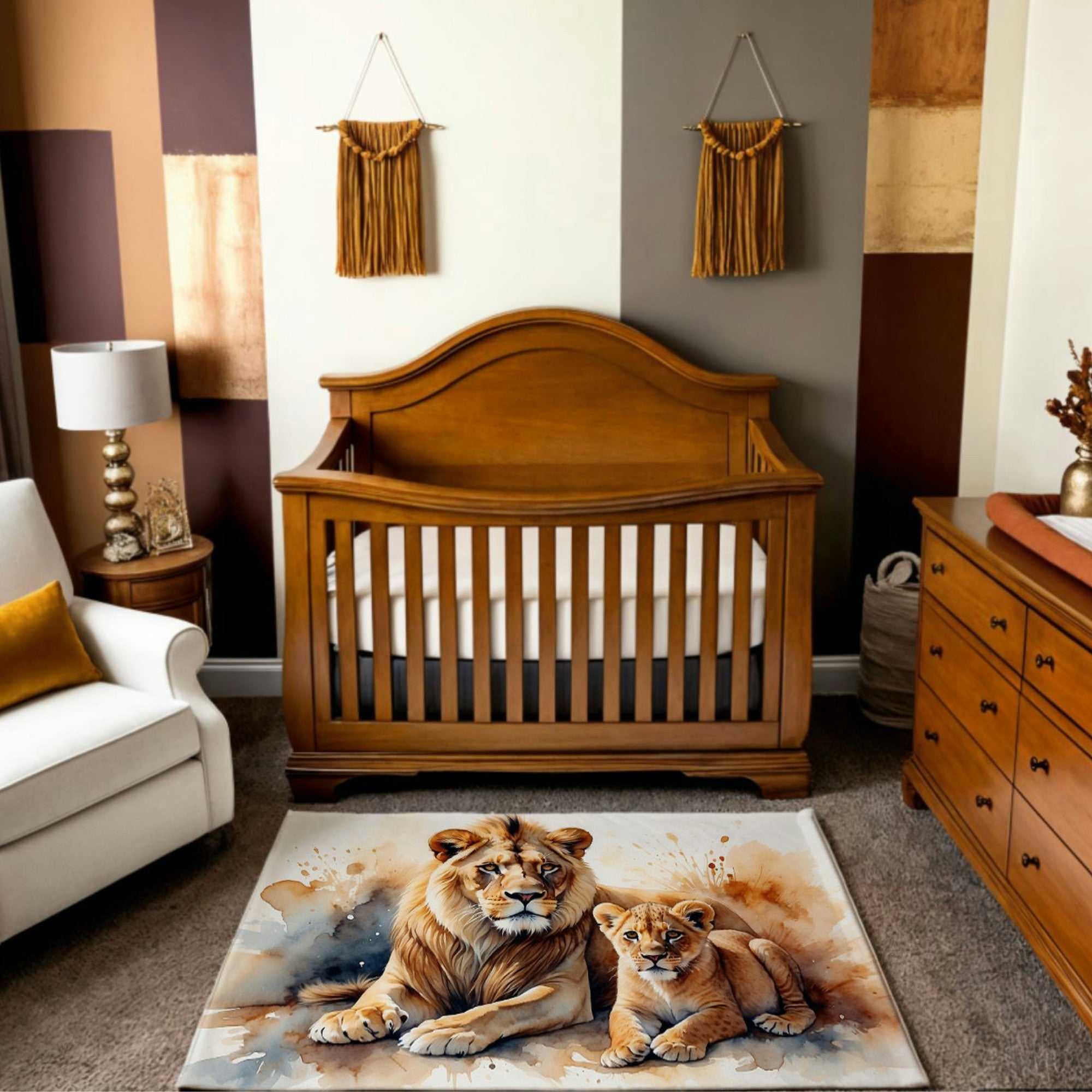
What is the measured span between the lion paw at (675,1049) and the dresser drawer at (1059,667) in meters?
0.81

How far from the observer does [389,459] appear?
336 cm

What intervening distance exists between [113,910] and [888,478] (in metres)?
2.32

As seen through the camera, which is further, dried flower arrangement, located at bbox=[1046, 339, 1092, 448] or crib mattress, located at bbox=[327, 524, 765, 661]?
crib mattress, located at bbox=[327, 524, 765, 661]

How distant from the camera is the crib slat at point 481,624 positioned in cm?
271

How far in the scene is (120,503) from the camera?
10.3 feet

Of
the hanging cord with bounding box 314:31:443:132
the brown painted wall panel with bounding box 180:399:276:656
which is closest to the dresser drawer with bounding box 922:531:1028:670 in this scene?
the hanging cord with bounding box 314:31:443:132

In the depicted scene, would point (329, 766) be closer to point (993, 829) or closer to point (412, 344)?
point (412, 344)

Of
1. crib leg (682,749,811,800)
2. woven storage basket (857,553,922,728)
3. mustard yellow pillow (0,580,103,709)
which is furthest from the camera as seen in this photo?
woven storage basket (857,553,922,728)

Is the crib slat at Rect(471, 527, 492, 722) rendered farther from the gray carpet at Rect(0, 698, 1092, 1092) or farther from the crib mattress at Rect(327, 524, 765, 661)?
the gray carpet at Rect(0, 698, 1092, 1092)

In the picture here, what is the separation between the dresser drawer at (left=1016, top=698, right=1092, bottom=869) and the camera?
186cm

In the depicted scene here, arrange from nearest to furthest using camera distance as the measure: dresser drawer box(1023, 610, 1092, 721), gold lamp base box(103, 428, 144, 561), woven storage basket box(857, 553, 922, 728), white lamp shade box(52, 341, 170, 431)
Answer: dresser drawer box(1023, 610, 1092, 721) → white lamp shade box(52, 341, 170, 431) → gold lamp base box(103, 428, 144, 561) → woven storage basket box(857, 553, 922, 728)

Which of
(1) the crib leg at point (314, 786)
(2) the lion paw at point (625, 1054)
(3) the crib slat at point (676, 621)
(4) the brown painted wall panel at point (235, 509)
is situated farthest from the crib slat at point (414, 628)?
(2) the lion paw at point (625, 1054)

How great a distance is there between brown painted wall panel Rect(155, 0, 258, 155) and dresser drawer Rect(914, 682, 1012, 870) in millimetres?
2271

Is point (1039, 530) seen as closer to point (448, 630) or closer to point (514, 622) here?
point (514, 622)
